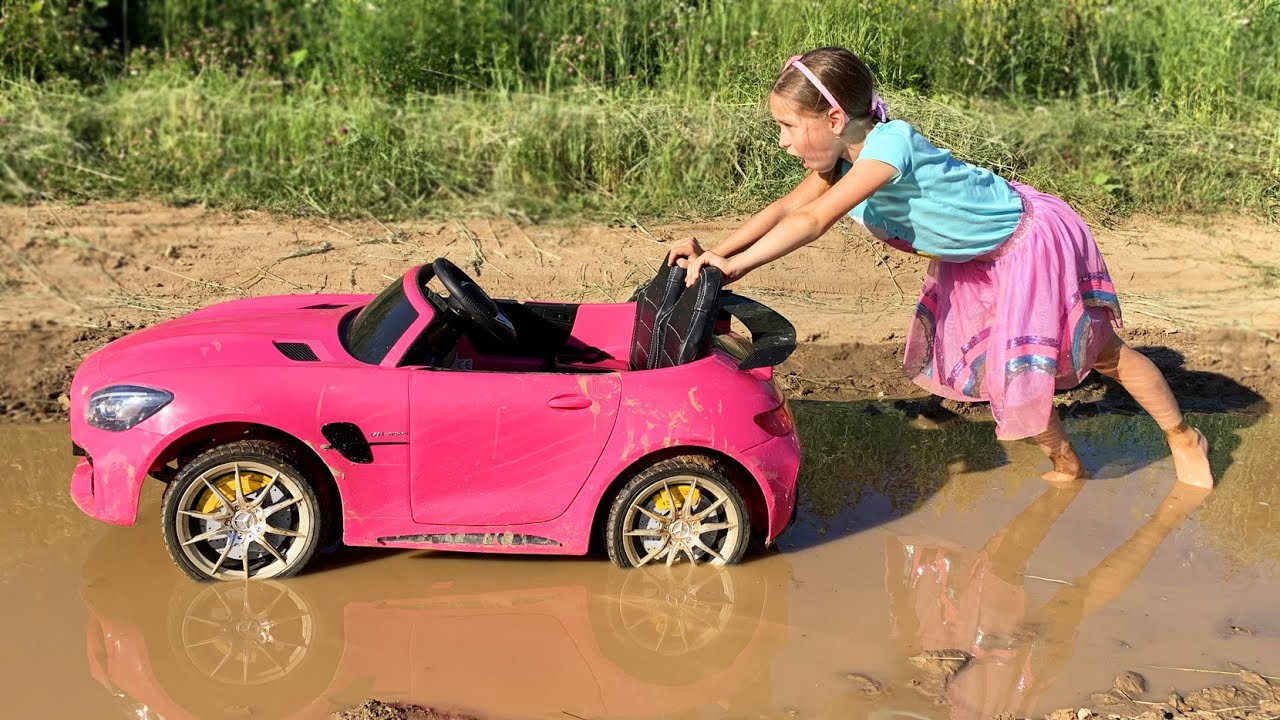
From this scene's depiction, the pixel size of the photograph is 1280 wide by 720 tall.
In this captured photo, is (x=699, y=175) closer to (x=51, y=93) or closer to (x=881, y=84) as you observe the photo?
(x=881, y=84)

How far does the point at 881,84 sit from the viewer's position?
959 cm

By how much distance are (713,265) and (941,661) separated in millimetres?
1704

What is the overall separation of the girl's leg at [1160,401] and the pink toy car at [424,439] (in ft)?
5.77

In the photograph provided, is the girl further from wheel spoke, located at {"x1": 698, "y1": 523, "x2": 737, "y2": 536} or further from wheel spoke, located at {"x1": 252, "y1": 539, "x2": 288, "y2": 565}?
wheel spoke, located at {"x1": 252, "y1": 539, "x2": 288, "y2": 565}

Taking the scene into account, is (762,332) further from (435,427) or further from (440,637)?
(440,637)

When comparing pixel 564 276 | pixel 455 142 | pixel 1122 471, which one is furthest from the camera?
pixel 455 142

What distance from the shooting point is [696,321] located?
193 inches

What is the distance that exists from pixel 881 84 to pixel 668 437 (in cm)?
564

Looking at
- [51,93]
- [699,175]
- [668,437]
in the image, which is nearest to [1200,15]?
[699,175]

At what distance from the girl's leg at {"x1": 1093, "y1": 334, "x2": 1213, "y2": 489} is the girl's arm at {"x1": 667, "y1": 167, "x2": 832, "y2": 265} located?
1.55 m

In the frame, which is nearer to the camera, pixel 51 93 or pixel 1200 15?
pixel 51 93

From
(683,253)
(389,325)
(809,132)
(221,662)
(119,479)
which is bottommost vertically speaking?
(221,662)

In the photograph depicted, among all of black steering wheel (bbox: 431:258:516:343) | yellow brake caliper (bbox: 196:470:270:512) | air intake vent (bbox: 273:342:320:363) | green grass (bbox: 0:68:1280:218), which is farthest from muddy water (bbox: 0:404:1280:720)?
green grass (bbox: 0:68:1280:218)

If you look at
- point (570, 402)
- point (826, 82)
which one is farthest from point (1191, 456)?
point (570, 402)
